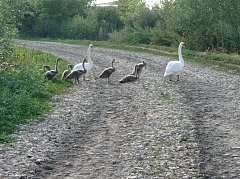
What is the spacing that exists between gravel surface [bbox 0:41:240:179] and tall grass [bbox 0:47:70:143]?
458mm

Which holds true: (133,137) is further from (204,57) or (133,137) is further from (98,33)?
(98,33)

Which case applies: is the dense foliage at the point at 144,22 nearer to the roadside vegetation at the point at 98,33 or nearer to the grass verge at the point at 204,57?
the roadside vegetation at the point at 98,33

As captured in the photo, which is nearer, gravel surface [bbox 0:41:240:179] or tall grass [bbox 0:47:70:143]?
gravel surface [bbox 0:41:240:179]

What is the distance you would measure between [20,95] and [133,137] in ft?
18.9

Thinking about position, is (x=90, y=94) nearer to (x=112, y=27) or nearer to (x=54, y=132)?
(x=54, y=132)

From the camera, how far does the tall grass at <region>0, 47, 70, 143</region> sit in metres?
16.0

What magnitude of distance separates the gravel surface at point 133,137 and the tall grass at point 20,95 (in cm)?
46

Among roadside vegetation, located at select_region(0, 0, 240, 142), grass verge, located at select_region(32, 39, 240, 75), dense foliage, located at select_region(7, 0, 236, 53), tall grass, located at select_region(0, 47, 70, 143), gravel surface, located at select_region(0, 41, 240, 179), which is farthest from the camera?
dense foliage, located at select_region(7, 0, 236, 53)

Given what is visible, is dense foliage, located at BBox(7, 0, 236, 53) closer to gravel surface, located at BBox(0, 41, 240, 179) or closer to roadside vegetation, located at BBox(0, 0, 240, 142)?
roadside vegetation, located at BBox(0, 0, 240, 142)

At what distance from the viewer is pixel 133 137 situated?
14.4 m

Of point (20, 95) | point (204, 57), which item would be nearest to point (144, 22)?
point (204, 57)

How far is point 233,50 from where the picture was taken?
140 ft

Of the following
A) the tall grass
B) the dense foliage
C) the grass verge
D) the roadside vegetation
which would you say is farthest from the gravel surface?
the dense foliage

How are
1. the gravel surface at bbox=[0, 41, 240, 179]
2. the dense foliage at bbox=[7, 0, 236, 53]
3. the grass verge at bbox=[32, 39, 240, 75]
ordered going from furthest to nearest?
the dense foliage at bbox=[7, 0, 236, 53] < the grass verge at bbox=[32, 39, 240, 75] < the gravel surface at bbox=[0, 41, 240, 179]
